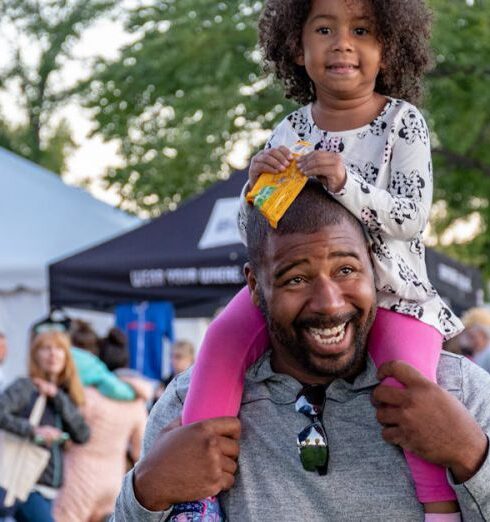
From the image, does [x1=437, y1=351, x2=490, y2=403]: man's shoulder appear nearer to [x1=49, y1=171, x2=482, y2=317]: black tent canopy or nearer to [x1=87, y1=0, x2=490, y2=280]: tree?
[x1=49, y1=171, x2=482, y2=317]: black tent canopy

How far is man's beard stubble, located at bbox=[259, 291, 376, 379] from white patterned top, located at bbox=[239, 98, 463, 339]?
186 mm

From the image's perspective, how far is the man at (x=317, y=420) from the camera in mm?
2801

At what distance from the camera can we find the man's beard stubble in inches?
110

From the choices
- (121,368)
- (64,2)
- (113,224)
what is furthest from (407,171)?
(64,2)

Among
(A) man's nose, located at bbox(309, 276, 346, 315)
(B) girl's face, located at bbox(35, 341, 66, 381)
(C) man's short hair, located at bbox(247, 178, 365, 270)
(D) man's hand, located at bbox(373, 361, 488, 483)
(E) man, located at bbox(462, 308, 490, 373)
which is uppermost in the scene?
(E) man, located at bbox(462, 308, 490, 373)

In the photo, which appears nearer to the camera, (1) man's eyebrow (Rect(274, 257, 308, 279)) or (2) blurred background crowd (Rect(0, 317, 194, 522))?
(1) man's eyebrow (Rect(274, 257, 308, 279))

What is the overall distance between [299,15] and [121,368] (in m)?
7.49

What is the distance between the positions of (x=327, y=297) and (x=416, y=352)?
0.98 feet

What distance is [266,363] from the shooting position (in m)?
3.10

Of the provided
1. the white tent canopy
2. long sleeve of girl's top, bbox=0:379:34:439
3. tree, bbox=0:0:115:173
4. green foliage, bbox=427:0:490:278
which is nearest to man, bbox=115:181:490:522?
long sleeve of girl's top, bbox=0:379:34:439

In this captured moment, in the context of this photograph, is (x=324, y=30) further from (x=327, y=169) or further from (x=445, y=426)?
(x=445, y=426)

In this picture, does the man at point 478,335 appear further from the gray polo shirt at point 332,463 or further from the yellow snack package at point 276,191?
the yellow snack package at point 276,191

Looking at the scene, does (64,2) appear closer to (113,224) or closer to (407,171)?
(113,224)

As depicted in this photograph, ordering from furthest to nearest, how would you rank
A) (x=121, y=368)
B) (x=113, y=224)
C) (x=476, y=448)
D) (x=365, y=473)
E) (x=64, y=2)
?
(x=64, y=2) → (x=113, y=224) → (x=121, y=368) → (x=365, y=473) → (x=476, y=448)
